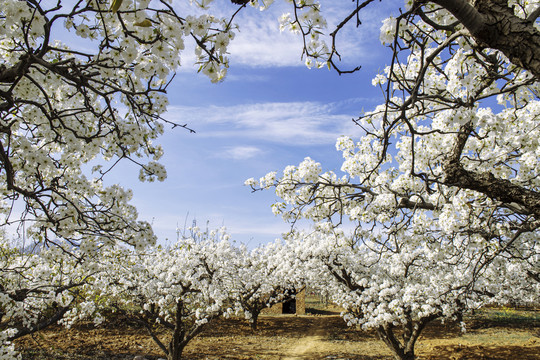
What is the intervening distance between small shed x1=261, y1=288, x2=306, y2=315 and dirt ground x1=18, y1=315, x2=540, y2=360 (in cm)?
517

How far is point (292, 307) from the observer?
25.5m

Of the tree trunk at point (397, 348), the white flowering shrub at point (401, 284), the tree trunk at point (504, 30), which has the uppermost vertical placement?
the tree trunk at point (504, 30)

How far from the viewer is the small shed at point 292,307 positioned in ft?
79.1

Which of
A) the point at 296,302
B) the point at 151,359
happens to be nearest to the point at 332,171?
the point at 151,359

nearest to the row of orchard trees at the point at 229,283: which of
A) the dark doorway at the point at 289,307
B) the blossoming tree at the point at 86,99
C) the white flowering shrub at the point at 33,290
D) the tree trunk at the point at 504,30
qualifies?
the white flowering shrub at the point at 33,290

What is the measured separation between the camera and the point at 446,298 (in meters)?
9.89

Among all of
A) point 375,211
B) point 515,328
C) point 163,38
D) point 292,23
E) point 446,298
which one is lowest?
point 515,328

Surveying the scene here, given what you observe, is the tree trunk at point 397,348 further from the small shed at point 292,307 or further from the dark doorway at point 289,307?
the dark doorway at point 289,307

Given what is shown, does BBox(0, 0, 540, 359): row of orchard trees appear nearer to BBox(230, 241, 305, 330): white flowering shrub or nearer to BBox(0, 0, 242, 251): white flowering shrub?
BBox(0, 0, 242, 251): white flowering shrub

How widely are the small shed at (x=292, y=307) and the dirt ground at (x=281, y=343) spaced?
5.17m

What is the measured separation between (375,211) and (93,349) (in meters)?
11.7

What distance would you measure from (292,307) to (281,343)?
11.3 meters

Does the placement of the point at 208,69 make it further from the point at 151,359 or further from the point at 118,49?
the point at 151,359

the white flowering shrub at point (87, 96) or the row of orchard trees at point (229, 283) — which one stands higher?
the white flowering shrub at point (87, 96)
